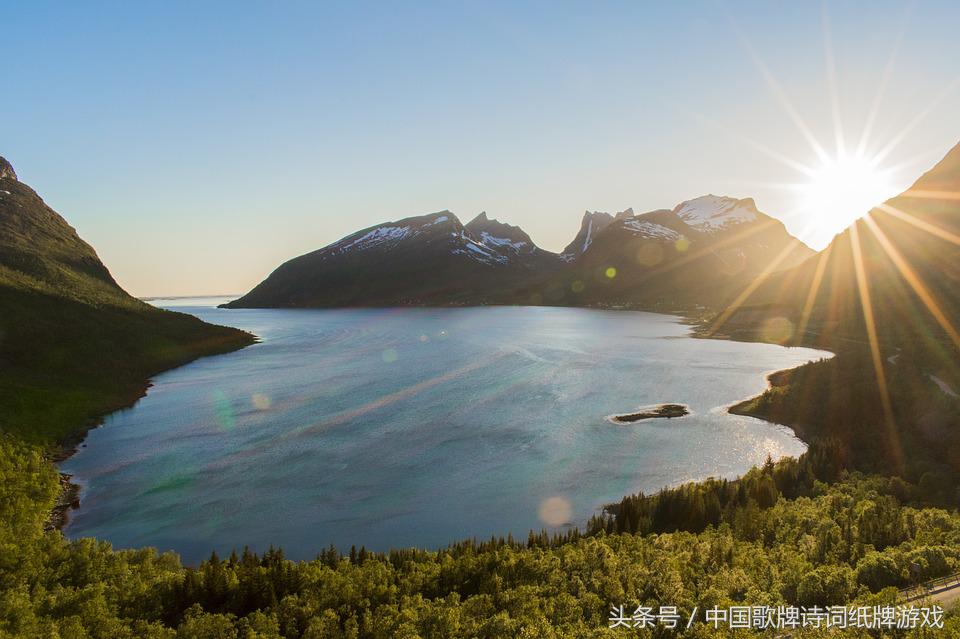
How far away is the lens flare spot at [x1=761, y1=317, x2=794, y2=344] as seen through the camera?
467 ft

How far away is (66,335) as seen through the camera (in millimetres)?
84312

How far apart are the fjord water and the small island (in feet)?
5.69

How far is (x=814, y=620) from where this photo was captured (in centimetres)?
1975

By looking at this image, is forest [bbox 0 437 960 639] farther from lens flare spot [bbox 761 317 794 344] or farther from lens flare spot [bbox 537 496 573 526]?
lens flare spot [bbox 761 317 794 344]

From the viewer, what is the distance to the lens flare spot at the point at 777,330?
5608 inches

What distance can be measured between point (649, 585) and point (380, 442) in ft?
122

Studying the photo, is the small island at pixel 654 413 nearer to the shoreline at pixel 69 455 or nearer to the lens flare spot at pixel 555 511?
the lens flare spot at pixel 555 511

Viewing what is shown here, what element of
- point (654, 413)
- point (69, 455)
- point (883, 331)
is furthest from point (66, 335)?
point (883, 331)

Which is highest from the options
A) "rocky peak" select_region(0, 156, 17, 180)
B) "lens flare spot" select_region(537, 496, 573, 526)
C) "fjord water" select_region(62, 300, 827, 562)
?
"rocky peak" select_region(0, 156, 17, 180)

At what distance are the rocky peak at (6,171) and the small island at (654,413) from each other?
19552 centimetres

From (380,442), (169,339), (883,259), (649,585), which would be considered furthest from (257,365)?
(883,259)

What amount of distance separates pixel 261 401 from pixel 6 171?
15772 centimetres

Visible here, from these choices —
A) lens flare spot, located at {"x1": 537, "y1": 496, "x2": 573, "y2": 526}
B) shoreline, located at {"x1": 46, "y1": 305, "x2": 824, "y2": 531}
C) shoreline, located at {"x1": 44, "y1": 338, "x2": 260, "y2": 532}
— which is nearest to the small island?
shoreline, located at {"x1": 46, "y1": 305, "x2": 824, "y2": 531}

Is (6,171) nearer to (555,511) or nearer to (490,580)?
(555,511)
